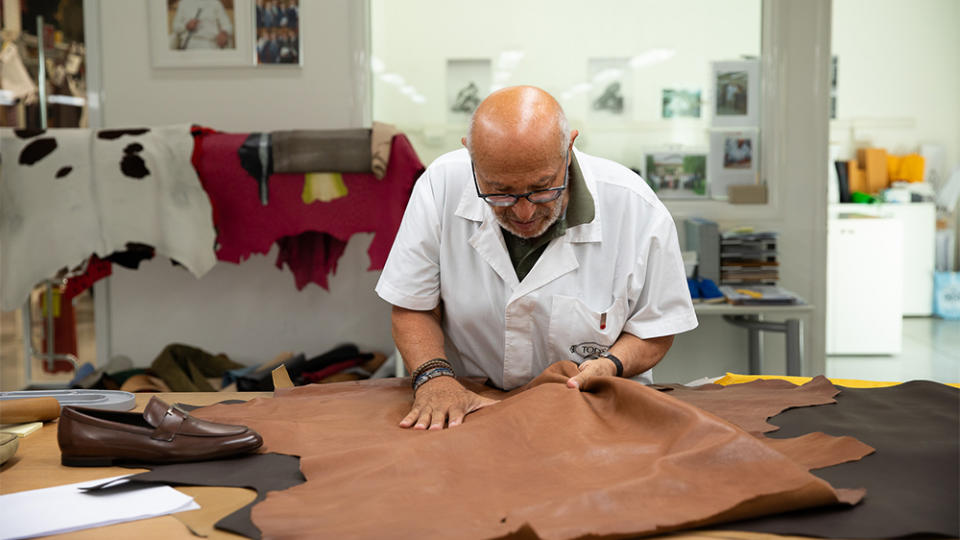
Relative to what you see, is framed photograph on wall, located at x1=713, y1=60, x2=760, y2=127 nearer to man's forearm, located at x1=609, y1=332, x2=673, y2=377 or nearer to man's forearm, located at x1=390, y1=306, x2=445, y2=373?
man's forearm, located at x1=609, y1=332, x2=673, y2=377

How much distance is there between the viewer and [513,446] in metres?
1.25

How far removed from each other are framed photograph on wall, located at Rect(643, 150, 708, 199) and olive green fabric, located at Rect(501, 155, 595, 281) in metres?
2.19

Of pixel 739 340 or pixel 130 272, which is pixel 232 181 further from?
pixel 739 340

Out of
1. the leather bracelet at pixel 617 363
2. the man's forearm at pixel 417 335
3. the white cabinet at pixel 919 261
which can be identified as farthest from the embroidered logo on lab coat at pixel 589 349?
the white cabinet at pixel 919 261

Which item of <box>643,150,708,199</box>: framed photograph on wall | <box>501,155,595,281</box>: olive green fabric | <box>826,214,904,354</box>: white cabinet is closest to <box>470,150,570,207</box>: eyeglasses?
<box>501,155,595,281</box>: olive green fabric


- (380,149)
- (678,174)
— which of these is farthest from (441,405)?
(678,174)

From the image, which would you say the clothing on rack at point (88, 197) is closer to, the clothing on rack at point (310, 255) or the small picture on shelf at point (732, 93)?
the clothing on rack at point (310, 255)

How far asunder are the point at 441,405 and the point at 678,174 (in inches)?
111

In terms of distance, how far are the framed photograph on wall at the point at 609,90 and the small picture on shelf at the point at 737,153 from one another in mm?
520

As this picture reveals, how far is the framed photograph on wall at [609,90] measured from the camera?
3957mm

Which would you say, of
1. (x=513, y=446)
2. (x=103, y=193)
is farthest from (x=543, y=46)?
(x=513, y=446)

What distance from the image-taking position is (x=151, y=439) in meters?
1.29

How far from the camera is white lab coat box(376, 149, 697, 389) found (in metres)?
1.89

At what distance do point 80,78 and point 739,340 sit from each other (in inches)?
136
